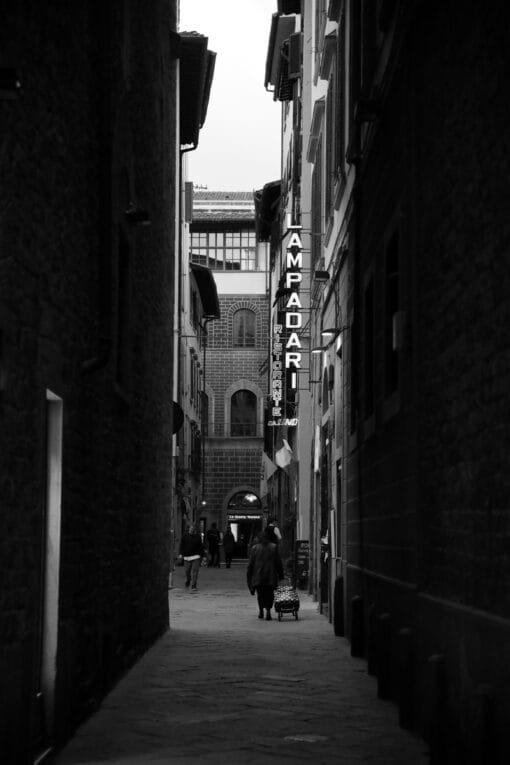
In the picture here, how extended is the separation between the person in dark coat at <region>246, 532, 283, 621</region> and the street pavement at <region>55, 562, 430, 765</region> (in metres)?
3.87

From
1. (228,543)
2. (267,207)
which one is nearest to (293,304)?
(228,543)

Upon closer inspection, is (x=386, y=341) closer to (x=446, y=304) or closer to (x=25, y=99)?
(x=446, y=304)

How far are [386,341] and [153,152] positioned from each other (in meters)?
4.67

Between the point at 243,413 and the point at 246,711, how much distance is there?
4894 cm

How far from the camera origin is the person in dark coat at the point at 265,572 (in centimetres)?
2112

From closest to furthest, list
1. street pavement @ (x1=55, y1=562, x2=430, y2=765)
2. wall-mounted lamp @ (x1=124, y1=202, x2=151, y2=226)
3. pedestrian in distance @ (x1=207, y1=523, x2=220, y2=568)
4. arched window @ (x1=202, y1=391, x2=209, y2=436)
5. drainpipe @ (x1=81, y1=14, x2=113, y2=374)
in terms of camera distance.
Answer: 1. street pavement @ (x1=55, y1=562, x2=430, y2=765)
2. drainpipe @ (x1=81, y1=14, x2=113, y2=374)
3. wall-mounted lamp @ (x1=124, y1=202, x2=151, y2=226)
4. pedestrian in distance @ (x1=207, y1=523, x2=220, y2=568)
5. arched window @ (x1=202, y1=391, x2=209, y2=436)

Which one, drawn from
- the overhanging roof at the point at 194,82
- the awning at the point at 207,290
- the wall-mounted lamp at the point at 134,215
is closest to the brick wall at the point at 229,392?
the awning at the point at 207,290

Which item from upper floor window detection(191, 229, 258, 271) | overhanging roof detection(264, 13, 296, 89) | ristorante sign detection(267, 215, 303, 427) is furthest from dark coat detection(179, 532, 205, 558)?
upper floor window detection(191, 229, 258, 271)

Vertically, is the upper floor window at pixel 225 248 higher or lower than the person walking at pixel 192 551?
higher

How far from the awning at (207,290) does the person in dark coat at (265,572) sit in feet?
95.0

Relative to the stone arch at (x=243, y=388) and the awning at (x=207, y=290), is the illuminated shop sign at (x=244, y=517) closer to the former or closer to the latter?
the stone arch at (x=243, y=388)

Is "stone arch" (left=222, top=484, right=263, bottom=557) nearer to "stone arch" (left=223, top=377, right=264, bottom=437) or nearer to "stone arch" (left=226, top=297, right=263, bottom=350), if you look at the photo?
"stone arch" (left=223, top=377, right=264, bottom=437)

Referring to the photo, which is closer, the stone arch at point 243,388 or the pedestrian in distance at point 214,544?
the pedestrian in distance at point 214,544

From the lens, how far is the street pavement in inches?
322
